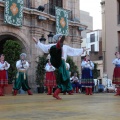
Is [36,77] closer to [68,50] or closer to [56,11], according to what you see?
[56,11]

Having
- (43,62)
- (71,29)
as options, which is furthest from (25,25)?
(71,29)

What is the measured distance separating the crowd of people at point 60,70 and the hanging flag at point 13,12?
3.86 m

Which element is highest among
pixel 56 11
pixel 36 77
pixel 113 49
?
pixel 56 11

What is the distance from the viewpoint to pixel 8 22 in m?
16.2

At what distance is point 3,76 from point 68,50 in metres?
4.61

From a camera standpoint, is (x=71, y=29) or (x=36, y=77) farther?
(x=71, y=29)

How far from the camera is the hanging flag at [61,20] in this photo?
19.3m

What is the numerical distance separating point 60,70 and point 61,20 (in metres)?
12.4

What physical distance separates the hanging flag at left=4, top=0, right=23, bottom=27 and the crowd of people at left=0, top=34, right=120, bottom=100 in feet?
12.7

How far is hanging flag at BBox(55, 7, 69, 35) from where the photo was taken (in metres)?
19.3

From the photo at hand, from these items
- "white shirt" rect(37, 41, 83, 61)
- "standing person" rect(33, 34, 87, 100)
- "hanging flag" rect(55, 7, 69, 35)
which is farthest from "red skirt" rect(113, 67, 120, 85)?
"hanging flag" rect(55, 7, 69, 35)

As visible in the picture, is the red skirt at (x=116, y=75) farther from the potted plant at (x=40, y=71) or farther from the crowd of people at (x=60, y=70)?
the potted plant at (x=40, y=71)

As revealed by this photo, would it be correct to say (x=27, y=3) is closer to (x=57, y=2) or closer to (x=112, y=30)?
(x=57, y=2)

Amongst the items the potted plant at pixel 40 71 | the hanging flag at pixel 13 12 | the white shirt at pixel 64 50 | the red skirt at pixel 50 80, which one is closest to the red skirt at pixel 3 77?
the red skirt at pixel 50 80
